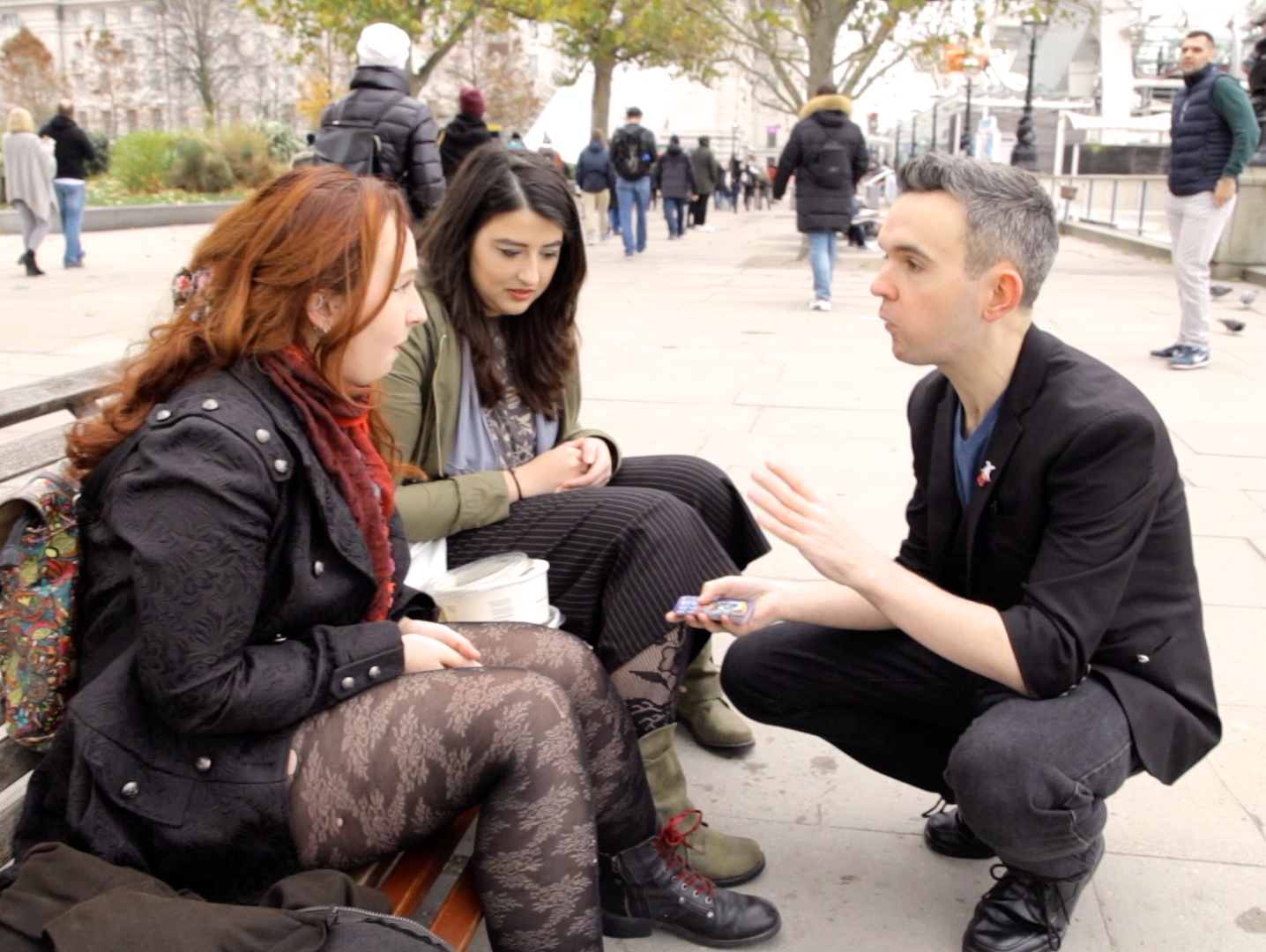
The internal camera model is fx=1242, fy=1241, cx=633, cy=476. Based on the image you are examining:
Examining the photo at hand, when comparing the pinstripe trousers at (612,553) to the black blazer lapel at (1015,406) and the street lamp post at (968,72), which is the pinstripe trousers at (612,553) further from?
the street lamp post at (968,72)

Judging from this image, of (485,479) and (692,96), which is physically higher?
(692,96)

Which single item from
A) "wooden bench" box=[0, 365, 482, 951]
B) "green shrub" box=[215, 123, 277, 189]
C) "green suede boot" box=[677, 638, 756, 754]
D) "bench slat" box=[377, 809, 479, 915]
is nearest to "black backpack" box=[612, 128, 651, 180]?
"green shrub" box=[215, 123, 277, 189]

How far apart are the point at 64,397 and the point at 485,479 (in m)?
0.86

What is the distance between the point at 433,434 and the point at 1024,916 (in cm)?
155

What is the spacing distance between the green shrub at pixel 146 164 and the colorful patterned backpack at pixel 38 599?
23.9 m

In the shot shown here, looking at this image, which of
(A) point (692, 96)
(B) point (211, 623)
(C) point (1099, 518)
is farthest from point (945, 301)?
(A) point (692, 96)

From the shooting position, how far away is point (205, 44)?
141 ft

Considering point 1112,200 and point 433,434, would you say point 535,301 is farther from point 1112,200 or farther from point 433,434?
point 1112,200

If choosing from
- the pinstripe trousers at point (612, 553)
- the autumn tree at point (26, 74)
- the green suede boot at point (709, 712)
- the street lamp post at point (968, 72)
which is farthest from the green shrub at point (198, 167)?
the autumn tree at point (26, 74)

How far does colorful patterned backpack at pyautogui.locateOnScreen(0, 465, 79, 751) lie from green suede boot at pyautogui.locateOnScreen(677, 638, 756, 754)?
1608 millimetres

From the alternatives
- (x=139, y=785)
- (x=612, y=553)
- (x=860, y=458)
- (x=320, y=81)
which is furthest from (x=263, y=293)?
(x=320, y=81)

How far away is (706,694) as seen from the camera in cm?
314

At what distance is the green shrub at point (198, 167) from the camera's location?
76.2 ft

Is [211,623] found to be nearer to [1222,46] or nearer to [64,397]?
[64,397]
